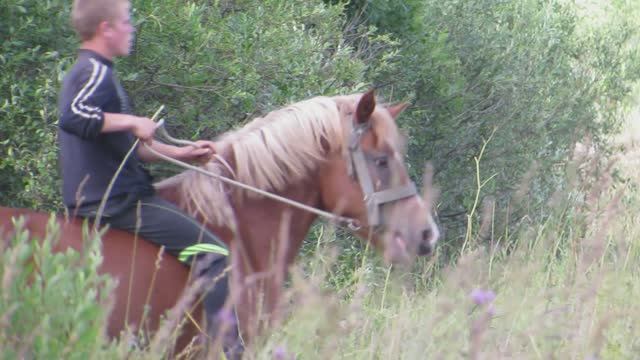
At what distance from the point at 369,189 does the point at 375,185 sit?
1.5 inches

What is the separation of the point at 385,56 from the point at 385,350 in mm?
4221

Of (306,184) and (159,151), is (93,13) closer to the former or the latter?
(159,151)

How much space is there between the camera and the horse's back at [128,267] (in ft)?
14.1

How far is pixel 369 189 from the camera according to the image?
4.80 m

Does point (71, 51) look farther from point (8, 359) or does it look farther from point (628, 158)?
point (628, 158)

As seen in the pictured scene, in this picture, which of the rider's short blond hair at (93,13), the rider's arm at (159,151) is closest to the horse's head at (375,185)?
the rider's arm at (159,151)

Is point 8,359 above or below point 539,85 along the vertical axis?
above

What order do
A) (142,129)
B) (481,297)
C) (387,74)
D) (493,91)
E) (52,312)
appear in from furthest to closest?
(493,91), (387,74), (142,129), (481,297), (52,312)

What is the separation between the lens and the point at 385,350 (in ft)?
14.3

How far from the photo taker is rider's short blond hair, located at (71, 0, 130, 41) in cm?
444

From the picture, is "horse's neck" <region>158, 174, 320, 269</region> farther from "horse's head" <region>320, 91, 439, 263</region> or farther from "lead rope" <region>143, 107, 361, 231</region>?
"horse's head" <region>320, 91, 439, 263</region>

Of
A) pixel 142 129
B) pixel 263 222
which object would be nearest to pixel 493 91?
pixel 263 222

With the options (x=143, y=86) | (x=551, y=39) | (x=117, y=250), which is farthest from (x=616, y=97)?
(x=117, y=250)

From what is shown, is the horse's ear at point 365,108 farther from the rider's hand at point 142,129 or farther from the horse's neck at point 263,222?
the rider's hand at point 142,129
